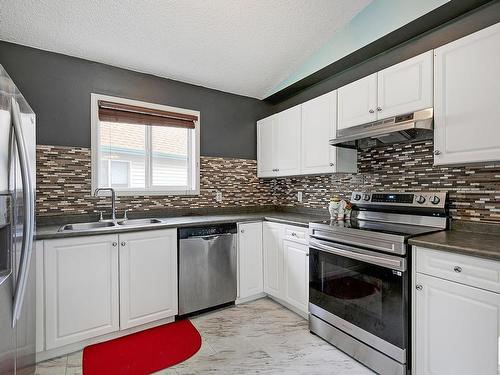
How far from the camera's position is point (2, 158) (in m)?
1.15

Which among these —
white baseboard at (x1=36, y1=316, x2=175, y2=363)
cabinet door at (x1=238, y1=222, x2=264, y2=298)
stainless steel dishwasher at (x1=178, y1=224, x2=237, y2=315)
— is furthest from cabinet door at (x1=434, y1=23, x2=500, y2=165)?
white baseboard at (x1=36, y1=316, x2=175, y2=363)

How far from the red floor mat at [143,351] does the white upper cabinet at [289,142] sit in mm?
1845

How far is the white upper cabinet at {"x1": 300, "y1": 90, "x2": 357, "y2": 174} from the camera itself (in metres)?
2.54

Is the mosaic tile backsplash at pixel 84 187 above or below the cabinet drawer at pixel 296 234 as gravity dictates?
above

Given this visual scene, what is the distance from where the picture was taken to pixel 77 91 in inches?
101

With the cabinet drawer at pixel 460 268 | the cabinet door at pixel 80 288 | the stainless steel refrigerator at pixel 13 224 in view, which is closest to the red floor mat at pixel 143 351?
the cabinet door at pixel 80 288

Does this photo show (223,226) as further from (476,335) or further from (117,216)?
(476,335)

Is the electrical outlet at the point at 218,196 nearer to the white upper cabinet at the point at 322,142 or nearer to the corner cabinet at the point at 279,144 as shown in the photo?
the corner cabinet at the point at 279,144

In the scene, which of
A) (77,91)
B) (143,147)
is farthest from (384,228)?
(77,91)

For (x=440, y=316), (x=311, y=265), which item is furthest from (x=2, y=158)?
(x=440, y=316)

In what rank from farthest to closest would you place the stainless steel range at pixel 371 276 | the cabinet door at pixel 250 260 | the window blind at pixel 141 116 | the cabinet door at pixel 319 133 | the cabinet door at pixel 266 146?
the cabinet door at pixel 266 146, the cabinet door at pixel 250 260, the window blind at pixel 141 116, the cabinet door at pixel 319 133, the stainless steel range at pixel 371 276

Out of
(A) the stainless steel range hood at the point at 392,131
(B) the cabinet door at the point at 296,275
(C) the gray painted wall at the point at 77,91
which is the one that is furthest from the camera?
(B) the cabinet door at the point at 296,275

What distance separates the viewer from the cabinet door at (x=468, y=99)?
1.58 m

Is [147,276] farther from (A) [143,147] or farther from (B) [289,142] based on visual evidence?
(B) [289,142]
